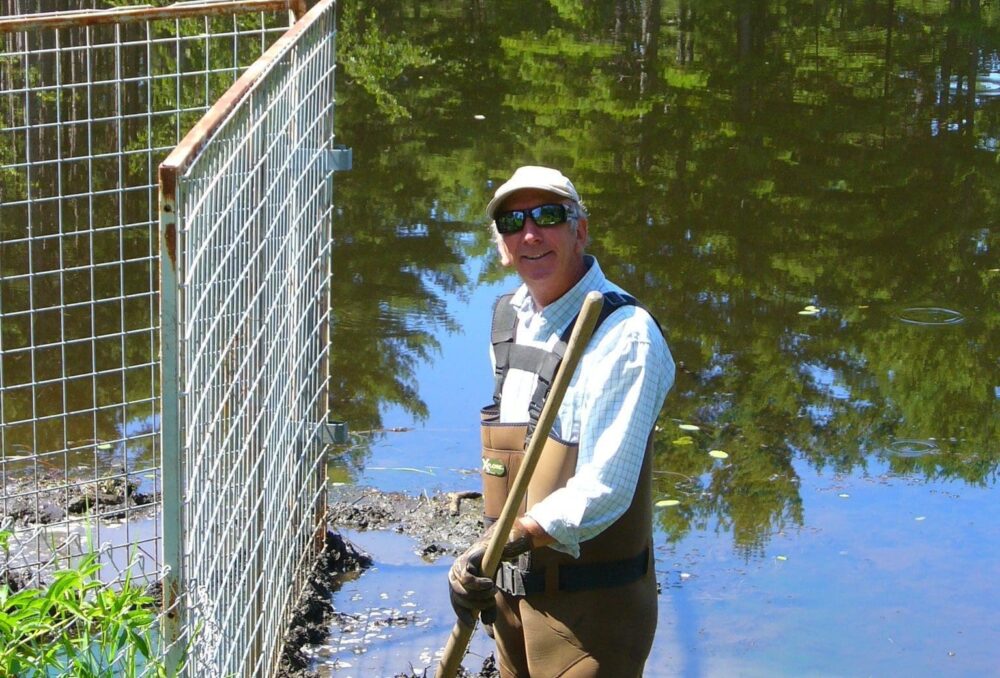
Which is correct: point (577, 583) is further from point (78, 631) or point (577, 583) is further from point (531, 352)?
point (78, 631)

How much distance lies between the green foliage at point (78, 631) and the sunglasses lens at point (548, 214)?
134 cm

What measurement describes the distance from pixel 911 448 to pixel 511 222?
13.1 feet

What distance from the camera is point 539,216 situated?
128 inches

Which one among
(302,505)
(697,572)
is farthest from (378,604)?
(697,572)

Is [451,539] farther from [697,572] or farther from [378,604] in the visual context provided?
[697,572]

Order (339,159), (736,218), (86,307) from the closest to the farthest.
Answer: (339,159)
(86,307)
(736,218)

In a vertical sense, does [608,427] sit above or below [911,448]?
above

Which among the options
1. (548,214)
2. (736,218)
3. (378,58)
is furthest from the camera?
(378,58)

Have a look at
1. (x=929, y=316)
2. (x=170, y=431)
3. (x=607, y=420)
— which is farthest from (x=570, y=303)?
(x=929, y=316)

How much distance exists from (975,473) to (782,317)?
2.12 meters

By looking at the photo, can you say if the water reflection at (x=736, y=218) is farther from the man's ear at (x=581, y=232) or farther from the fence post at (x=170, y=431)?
the fence post at (x=170, y=431)

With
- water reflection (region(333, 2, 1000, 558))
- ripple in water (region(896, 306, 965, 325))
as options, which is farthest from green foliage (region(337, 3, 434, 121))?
ripple in water (region(896, 306, 965, 325))

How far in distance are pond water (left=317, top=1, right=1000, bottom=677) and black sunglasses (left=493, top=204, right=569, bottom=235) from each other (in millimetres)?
1930

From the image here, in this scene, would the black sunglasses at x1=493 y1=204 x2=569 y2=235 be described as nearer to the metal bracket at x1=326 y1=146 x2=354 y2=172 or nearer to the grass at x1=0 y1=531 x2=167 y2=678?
the grass at x1=0 y1=531 x2=167 y2=678
